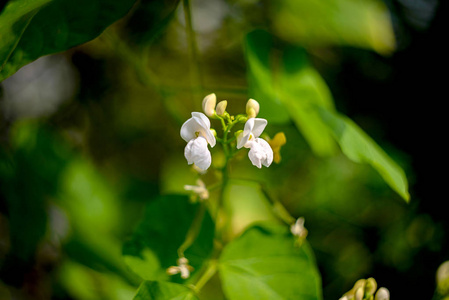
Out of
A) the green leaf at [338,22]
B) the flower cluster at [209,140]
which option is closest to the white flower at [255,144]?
the flower cluster at [209,140]

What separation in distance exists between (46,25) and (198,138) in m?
0.27

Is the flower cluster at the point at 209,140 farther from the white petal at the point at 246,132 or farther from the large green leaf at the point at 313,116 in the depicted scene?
the large green leaf at the point at 313,116

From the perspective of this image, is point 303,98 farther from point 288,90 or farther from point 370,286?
point 370,286

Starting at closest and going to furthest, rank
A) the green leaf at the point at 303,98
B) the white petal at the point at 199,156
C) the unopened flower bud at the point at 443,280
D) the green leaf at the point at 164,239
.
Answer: the white petal at the point at 199,156, the green leaf at the point at 164,239, the unopened flower bud at the point at 443,280, the green leaf at the point at 303,98

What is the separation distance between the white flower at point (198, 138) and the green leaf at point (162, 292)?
168 millimetres

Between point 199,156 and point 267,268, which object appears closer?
point 199,156

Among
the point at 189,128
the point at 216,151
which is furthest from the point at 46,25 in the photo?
the point at 216,151

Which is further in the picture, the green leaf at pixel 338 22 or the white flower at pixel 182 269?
the green leaf at pixel 338 22

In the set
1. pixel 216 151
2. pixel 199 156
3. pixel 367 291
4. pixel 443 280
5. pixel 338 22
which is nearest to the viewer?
pixel 199 156

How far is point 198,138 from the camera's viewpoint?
49 centimetres

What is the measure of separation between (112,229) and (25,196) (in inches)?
Result: 9.4

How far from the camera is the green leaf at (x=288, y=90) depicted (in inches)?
28.3

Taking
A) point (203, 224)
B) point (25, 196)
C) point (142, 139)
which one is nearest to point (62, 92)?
point (142, 139)

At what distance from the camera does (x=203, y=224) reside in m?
0.63
